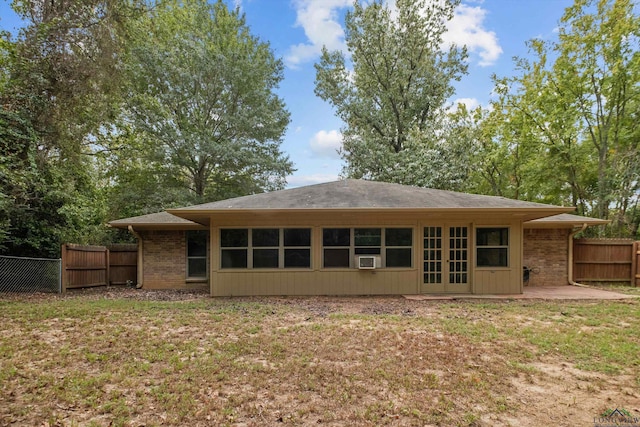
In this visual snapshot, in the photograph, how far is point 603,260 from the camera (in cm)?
1051

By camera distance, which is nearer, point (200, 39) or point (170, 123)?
point (170, 123)

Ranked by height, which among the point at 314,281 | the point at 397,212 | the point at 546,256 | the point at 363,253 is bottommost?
the point at 314,281

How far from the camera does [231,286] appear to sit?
834 centimetres

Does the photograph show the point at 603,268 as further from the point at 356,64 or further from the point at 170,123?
the point at 170,123

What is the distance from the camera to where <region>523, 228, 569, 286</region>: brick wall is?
33.7 feet


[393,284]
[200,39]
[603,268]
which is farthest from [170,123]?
[603,268]

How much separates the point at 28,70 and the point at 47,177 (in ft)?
9.26

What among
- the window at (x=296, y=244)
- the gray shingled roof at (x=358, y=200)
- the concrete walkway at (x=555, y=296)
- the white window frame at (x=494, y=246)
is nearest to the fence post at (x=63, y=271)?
the gray shingled roof at (x=358, y=200)

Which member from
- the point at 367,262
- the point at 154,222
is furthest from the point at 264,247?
the point at 154,222

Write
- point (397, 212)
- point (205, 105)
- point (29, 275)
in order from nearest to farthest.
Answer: point (397, 212), point (29, 275), point (205, 105)

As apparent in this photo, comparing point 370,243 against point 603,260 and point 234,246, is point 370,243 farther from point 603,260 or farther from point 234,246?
point 603,260

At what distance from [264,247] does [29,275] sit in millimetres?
6354

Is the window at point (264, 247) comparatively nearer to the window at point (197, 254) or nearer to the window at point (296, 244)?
the window at point (296, 244)

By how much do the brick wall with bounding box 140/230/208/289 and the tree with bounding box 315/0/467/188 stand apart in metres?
10.4
